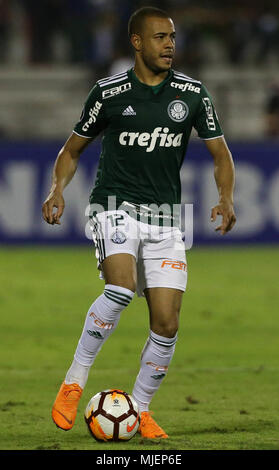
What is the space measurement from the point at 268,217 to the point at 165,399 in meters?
9.53

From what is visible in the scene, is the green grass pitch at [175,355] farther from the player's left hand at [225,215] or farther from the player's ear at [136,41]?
the player's ear at [136,41]

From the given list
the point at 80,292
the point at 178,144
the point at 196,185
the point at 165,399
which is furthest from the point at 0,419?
the point at 196,185

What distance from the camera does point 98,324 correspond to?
5922 mm

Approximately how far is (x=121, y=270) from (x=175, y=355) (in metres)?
3.40

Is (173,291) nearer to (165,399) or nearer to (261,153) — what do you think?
(165,399)

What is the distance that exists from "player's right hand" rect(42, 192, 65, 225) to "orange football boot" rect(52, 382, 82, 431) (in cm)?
100

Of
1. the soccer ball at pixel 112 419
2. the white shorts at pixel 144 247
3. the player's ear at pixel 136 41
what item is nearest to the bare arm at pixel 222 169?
the white shorts at pixel 144 247

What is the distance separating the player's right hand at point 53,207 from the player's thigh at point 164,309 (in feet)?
2.36

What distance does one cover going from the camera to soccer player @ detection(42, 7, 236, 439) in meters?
6.02

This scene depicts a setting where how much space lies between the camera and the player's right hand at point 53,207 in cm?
605

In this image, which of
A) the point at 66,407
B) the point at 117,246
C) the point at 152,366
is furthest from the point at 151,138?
the point at 66,407

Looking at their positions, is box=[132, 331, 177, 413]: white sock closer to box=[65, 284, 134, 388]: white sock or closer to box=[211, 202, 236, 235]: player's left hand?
box=[65, 284, 134, 388]: white sock
